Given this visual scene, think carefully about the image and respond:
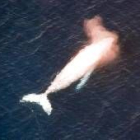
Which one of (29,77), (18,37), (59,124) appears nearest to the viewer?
(59,124)

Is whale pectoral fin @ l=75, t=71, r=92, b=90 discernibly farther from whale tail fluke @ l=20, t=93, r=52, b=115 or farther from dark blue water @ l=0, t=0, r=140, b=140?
whale tail fluke @ l=20, t=93, r=52, b=115

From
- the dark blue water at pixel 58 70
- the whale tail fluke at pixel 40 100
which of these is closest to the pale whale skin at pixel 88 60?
the whale tail fluke at pixel 40 100

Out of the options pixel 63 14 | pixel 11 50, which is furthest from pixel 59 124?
pixel 63 14

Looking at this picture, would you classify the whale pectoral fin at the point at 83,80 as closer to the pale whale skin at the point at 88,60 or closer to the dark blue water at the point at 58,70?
the pale whale skin at the point at 88,60

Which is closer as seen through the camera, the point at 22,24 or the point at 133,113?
the point at 133,113

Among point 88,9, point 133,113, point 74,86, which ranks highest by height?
point 88,9

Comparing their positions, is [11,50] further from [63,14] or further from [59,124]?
[59,124]
